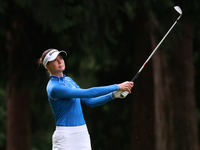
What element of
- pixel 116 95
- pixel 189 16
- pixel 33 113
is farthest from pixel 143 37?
pixel 33 113

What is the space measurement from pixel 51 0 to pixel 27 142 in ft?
15.2

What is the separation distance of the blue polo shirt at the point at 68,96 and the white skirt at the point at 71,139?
7cm

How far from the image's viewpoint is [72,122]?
4883 mm

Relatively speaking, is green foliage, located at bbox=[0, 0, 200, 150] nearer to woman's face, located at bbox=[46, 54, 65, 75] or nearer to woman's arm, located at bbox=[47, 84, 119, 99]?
woman's face, located at bbox=[46, 54, 65, 75]

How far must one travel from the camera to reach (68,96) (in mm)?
4754

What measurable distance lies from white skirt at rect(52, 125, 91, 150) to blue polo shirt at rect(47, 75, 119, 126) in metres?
0.07

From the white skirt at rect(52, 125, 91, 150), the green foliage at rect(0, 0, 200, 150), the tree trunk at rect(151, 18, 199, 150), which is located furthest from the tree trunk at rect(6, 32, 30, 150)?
the white skirt at rect(52, 125, 91, 150)

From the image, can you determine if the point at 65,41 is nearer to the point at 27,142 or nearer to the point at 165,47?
the point at 165,47

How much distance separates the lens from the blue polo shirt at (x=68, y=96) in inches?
187

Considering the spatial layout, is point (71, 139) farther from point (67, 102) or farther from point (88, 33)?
point (88, 33)

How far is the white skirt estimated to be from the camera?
15.8ft

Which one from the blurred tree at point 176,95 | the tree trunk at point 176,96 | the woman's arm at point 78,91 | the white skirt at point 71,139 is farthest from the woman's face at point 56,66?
the tree trunk at point 176,96

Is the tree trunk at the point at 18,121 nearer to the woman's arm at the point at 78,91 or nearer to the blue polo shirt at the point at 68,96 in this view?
the blue polo shirt at the point at 68,96

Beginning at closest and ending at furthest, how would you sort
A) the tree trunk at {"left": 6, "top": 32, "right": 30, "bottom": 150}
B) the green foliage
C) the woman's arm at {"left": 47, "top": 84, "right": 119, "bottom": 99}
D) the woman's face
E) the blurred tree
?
the woman's arm at {"left": 47, "top": 84, "right": 119, "bottom": 99} < the woman's face < the green foliage < the blurred tree < the tree trunk at {"left": 6, "top": 32, "right": 30, "bottom": 150}
